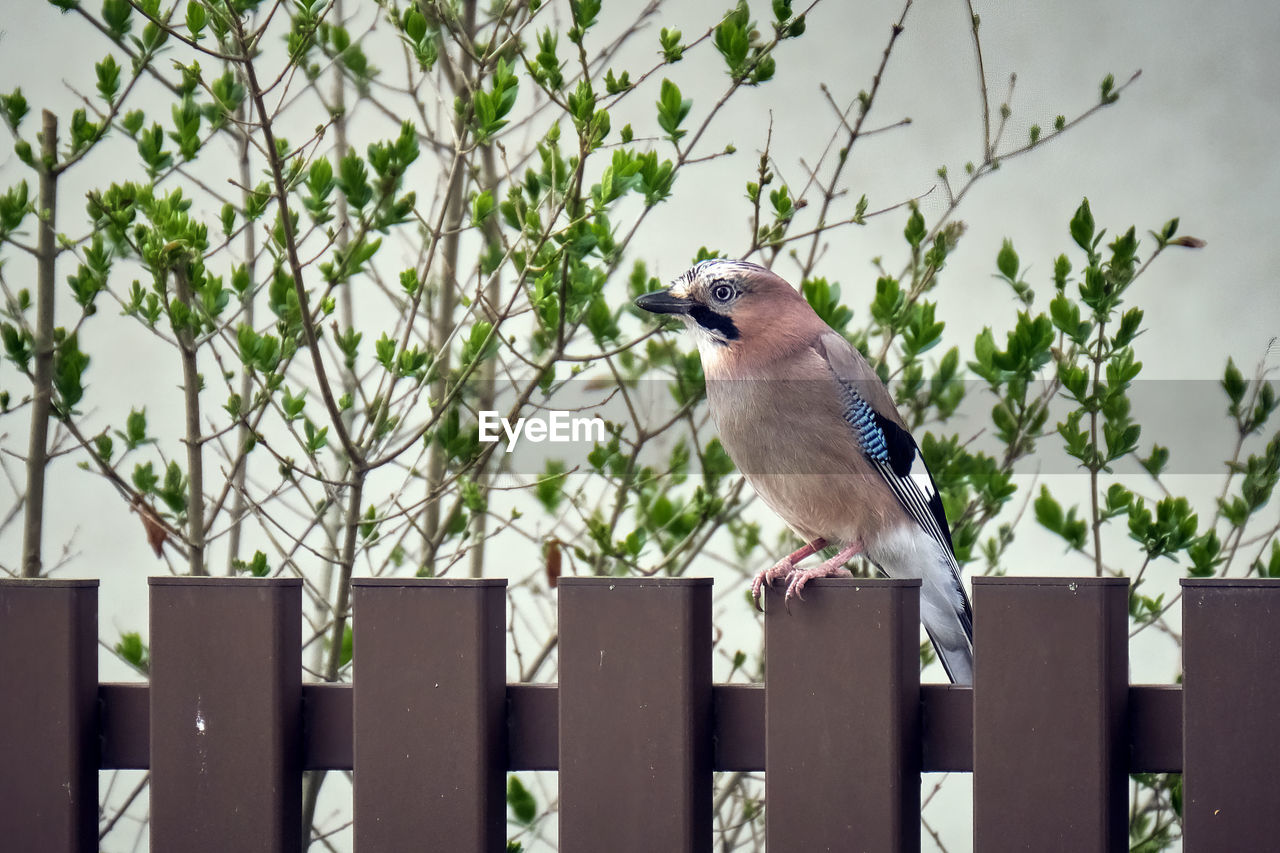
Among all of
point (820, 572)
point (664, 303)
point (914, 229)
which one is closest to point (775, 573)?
point (820, 572)

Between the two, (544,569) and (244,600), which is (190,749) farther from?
(544,569)

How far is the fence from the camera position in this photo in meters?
1.66

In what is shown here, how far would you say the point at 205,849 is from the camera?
6.04 feet

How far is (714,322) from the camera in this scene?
90.3 inches

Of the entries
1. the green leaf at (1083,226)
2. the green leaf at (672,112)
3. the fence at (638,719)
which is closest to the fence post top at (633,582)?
the fence at (638,719)

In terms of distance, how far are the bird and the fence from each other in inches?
21.2

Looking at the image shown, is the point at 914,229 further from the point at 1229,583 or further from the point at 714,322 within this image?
the point at 1229,583

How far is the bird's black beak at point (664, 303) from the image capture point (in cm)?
218

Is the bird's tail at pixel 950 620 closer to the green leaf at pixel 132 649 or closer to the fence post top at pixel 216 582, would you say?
the fence post top at pixel 216 582

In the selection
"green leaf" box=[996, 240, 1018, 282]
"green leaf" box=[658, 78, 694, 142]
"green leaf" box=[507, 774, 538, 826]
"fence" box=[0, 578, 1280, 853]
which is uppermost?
"green leaf" box=[658, 78, 694, 142]

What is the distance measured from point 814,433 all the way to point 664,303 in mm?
335

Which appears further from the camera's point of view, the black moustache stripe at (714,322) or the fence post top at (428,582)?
the black moustache stripe at (714,322)

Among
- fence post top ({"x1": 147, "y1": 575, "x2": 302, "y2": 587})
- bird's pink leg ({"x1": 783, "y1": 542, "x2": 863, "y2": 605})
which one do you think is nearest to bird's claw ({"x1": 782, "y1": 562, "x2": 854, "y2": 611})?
bird's pink leg ({"x1": 783, "y1": 542, "x2": 863, "y2": 605})

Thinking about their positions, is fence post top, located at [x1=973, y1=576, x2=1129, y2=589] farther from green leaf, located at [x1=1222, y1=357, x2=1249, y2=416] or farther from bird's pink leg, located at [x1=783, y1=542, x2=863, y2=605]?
green leaf, located at [x1=1222, y1=357, x2=1249, y2=416]
